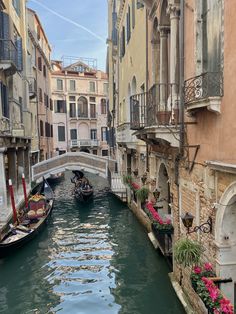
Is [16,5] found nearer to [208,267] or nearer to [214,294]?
[208,267]

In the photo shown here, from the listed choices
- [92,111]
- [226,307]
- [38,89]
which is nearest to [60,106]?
[92,111]

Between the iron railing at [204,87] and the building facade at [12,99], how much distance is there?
729 centimetres

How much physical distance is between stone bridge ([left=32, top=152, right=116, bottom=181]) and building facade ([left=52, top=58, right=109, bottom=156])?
17390mm

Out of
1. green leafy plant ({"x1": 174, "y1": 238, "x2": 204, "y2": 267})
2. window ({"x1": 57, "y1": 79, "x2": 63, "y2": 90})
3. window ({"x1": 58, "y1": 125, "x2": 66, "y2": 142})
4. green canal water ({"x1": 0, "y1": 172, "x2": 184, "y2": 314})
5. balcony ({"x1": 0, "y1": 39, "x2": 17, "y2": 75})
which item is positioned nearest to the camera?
green leafy plant ({"x1": 174, "y1": 238, "x2": 204, "y2": 267})

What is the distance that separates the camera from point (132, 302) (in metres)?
6.50

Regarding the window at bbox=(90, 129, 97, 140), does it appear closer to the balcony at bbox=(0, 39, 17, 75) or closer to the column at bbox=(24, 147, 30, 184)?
the column at bbox=(24, 147, 30, 184)

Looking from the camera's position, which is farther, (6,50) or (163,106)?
(6,50)

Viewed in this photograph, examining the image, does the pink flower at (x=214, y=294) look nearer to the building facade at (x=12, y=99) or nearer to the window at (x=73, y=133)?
the building facade at (x=12, y=99)

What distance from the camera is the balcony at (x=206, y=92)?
4125mm

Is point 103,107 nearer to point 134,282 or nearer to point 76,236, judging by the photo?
point 76,236

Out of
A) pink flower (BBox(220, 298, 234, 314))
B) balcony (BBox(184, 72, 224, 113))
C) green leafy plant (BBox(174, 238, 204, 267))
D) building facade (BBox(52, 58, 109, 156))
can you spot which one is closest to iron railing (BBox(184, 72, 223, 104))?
balcony (BBox(184, 72, 224, 113))

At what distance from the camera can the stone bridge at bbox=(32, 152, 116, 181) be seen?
730 inches

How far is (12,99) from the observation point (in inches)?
539

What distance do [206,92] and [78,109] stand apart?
34.0 metres
